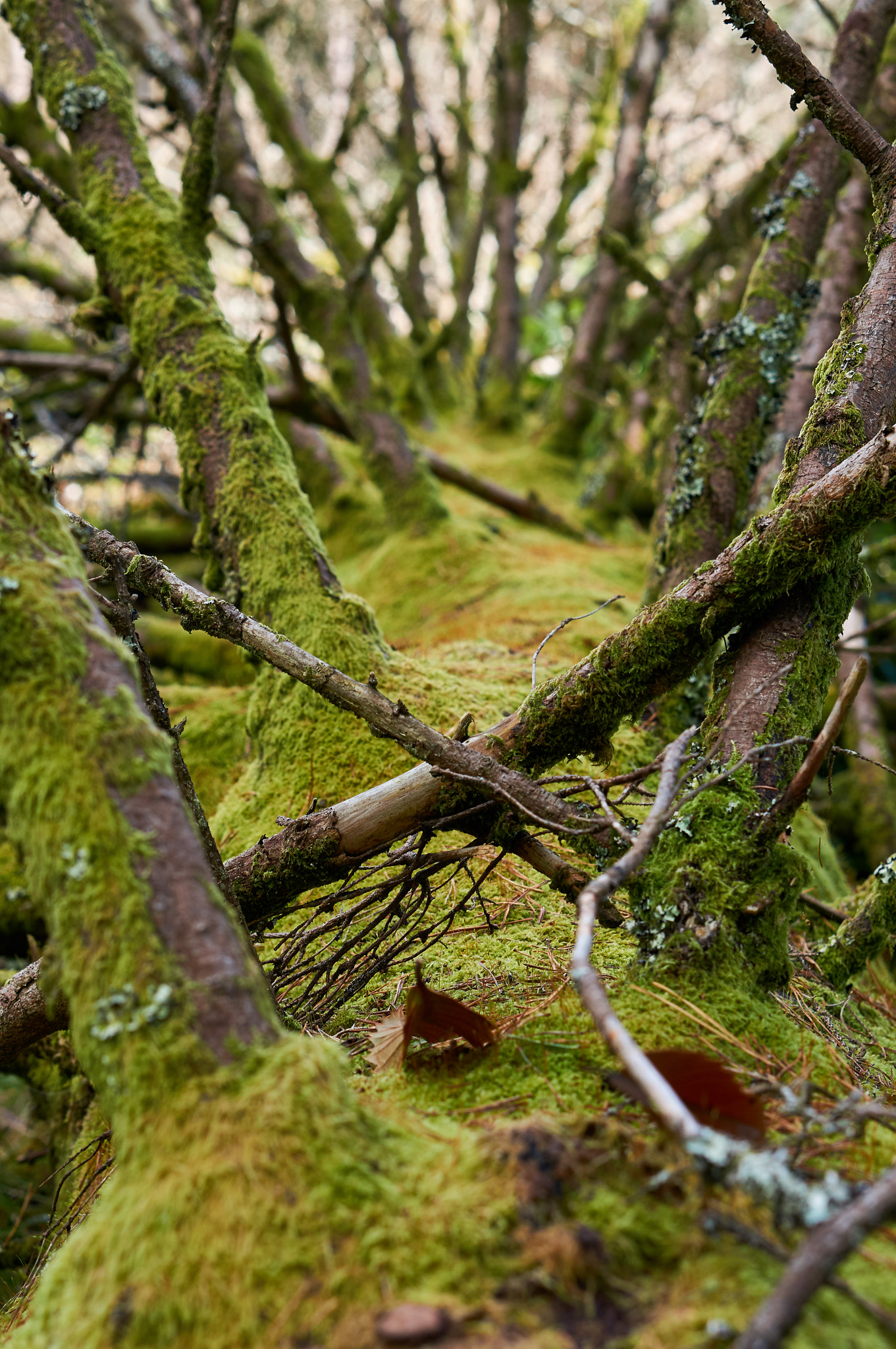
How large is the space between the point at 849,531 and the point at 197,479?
2.22 meters

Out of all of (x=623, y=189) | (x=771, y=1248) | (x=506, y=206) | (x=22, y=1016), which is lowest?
(x=771, y=1248)

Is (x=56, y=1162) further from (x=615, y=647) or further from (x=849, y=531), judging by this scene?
(x=849, y=531)

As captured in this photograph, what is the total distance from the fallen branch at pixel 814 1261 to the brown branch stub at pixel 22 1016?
5.22ft

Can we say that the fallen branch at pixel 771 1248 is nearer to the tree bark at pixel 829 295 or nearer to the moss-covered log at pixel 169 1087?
the moss-covered log at pixel 169 1087

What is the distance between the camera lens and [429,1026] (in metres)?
1.55

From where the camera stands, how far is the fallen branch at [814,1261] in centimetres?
80

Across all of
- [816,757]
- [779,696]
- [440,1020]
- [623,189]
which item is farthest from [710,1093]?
[623,189]

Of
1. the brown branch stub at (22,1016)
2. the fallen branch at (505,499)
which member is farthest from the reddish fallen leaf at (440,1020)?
the fallen branch at (505,499)

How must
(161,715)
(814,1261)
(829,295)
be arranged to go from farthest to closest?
1. (829,295)
2. (161,715)
3. (814,1261)

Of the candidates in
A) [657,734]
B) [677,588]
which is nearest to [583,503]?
[657,734]

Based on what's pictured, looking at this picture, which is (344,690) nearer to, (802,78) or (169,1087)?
(169,1087)

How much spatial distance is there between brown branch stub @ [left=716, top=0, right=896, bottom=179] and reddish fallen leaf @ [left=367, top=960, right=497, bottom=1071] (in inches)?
81.2

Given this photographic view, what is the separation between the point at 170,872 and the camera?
1170 mm

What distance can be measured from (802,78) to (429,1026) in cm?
222
